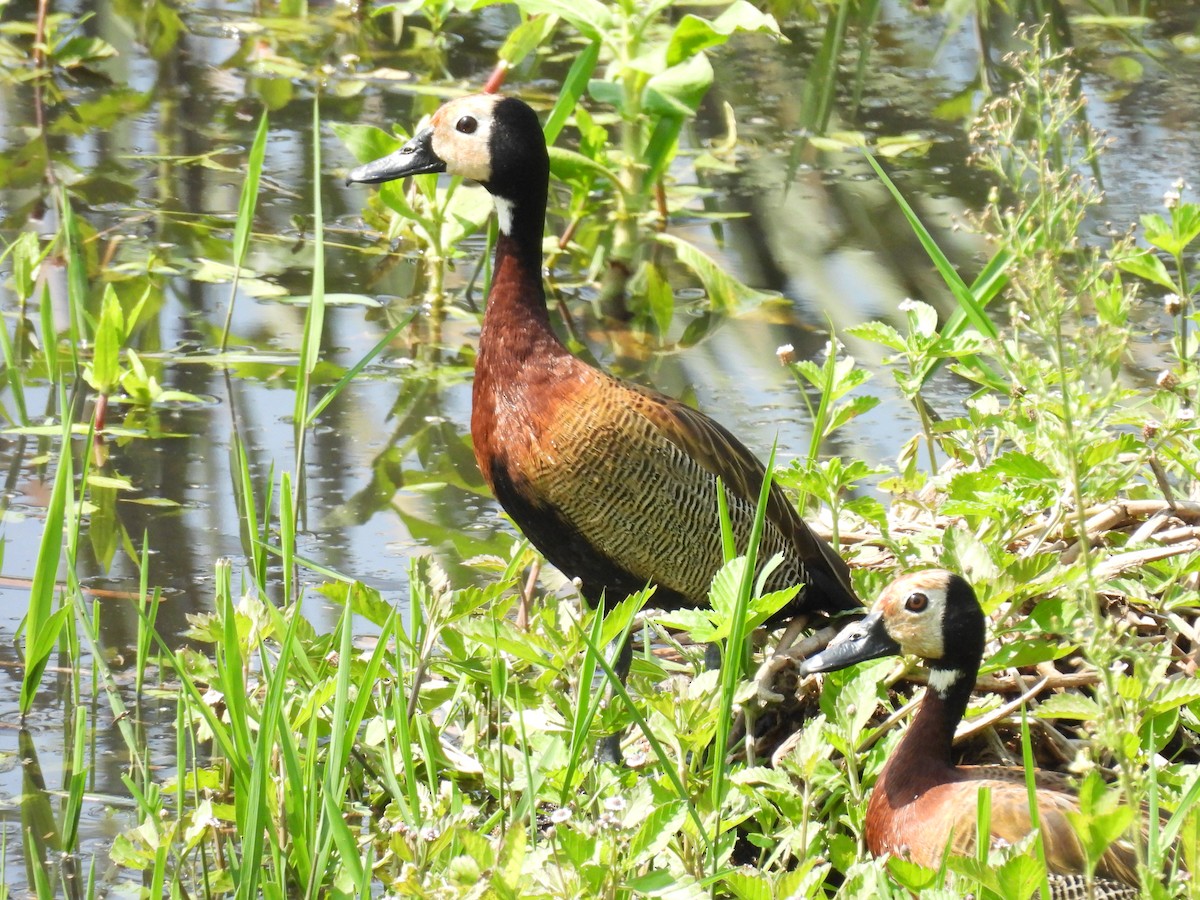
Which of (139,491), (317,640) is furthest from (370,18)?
(317,640)

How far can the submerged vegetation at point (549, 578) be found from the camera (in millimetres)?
2758

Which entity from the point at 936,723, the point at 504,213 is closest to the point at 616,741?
the point at 936,723

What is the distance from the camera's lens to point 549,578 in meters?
4.87

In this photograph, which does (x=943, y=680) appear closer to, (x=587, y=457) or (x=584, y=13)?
(x=587, y=457)

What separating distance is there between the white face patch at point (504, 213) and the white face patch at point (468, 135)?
7 cm

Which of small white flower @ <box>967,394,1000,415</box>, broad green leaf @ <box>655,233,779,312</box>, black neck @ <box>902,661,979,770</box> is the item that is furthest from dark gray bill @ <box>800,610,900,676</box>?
broad green leaf @ <box>655,233,779,312</box>

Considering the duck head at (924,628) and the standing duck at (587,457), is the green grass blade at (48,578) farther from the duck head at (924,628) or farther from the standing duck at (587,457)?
the duck head at (924,628)

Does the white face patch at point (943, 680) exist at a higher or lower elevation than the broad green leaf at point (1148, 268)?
lower

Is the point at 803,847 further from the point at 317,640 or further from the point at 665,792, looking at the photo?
the point at 317,640

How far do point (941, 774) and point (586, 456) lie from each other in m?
1.07

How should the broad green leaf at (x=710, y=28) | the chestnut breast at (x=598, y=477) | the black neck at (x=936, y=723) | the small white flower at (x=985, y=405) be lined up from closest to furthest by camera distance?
the black neck at (x=936, y=723), the chestnut breast at (x=598, y=477), the small white flower at (x=985, y=405), the broad green leaf at (x=710, y=28)

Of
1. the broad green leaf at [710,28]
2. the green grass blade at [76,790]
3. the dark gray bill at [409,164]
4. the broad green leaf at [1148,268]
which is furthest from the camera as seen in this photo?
the broad green leaf at [710,28]

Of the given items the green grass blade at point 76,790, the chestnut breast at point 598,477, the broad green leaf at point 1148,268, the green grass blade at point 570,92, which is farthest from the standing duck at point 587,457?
the green grass blade at point 76,790

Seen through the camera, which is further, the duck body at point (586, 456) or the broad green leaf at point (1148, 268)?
the broad green leaf at point (1148, 268)
